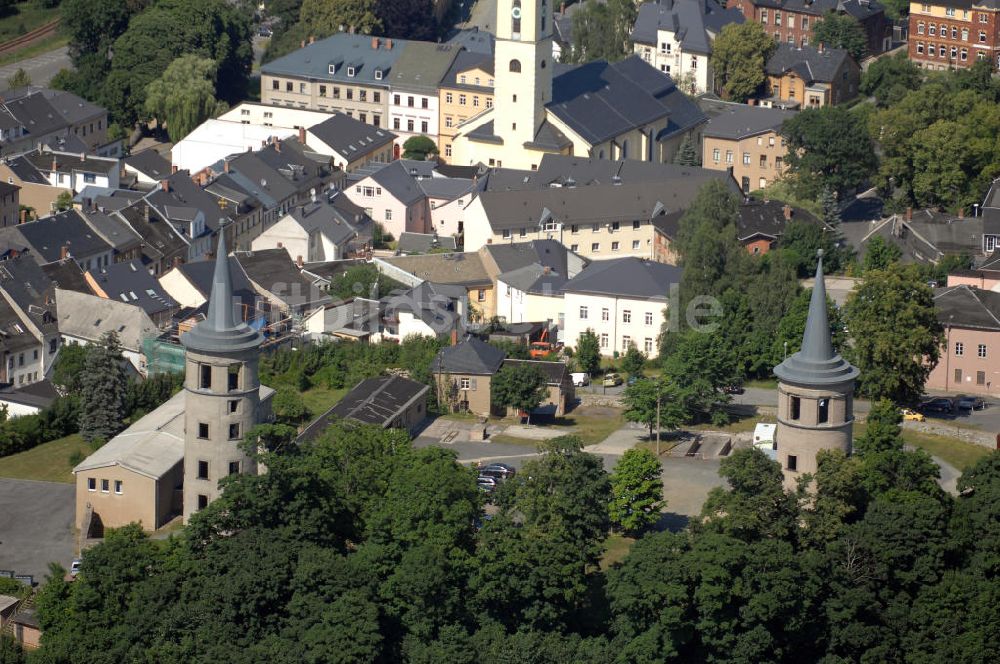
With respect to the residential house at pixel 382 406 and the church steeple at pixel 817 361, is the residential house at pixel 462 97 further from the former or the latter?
the church steeple at pixel 817 361

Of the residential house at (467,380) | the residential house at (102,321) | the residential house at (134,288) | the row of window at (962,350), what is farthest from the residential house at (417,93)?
the row of window at (962,350)

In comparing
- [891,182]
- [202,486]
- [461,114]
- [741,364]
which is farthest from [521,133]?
[202,486]

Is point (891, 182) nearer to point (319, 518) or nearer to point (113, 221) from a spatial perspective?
point (113, 221)

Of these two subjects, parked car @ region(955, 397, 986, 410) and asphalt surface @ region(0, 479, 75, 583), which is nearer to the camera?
asphalt surface @ region(0, 479, 75, 583)

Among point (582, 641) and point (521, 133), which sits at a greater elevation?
point (521, 133)

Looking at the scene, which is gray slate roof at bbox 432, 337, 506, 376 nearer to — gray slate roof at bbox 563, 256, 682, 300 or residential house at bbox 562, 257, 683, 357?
residential house at bbox 562, 257, 683, 357

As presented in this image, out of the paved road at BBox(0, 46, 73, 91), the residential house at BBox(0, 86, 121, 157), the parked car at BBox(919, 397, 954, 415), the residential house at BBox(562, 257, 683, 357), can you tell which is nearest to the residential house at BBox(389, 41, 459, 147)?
the residential house at BBox(0, 86, 121, 157)
